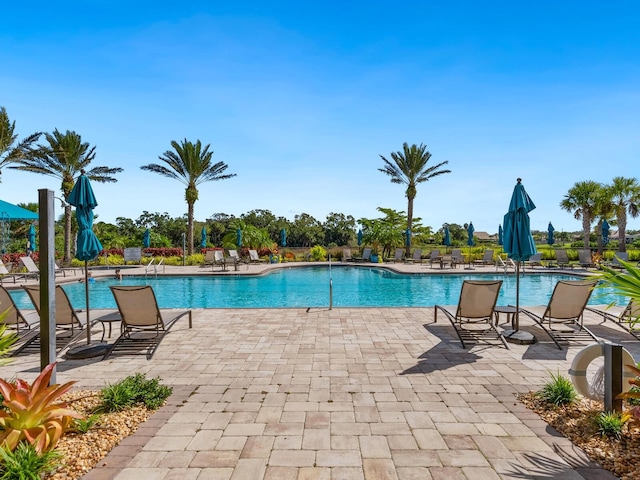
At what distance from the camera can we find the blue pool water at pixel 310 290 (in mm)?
11758

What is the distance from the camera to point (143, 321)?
5.55 metres

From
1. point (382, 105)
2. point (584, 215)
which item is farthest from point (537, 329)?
point (584, 215)

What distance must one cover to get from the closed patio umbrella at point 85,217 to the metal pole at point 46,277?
2344 millimetres

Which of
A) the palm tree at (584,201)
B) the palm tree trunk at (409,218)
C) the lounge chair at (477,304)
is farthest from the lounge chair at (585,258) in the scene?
the lounge chair at (477,304)

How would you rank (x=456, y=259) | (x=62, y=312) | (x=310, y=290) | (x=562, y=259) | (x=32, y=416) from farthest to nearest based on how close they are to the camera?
(x=456, y=259) < (x=562, y=259) < (x=310, y=290) < (x=62, y=312) < (x=32, y=416)

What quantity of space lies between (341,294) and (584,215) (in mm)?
24318

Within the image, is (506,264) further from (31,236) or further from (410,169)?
(31,236)

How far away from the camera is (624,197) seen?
86.8ft

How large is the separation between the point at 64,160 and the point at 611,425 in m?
28.0

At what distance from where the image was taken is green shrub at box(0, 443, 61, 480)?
7.22ft

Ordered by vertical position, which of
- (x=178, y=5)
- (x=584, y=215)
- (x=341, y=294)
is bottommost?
(x=341, y=294)

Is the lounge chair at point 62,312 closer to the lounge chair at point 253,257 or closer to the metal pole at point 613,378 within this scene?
the metal pole at point 613,378

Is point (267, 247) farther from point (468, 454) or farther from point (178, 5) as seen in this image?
point (468, 454)

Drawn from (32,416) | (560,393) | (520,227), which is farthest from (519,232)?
(32,416)
